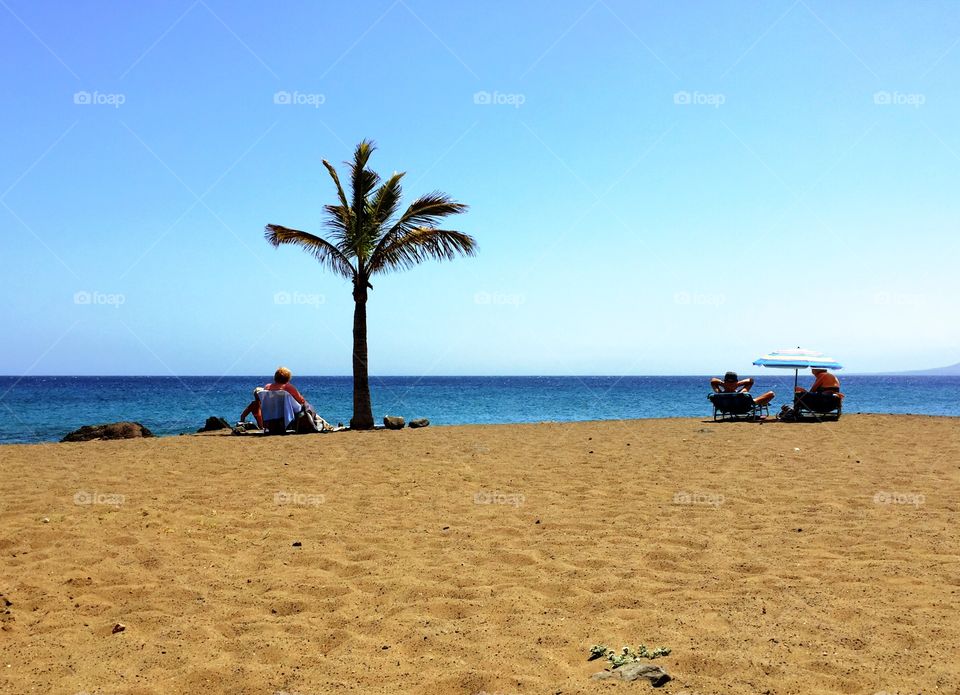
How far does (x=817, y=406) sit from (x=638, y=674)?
15567mm

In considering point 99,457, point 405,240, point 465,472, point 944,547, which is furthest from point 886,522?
point 405,240

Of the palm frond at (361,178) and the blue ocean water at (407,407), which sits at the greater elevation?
the palm frond at (361,178)

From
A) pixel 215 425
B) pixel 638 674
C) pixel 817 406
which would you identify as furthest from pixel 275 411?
pixel 817 406

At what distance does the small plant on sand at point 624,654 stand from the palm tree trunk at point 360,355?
12.8m

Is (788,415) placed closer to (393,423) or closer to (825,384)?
(825,384)

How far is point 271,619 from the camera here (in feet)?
13.4

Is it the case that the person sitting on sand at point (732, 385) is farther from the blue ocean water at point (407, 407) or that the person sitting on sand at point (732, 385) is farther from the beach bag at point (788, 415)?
the blue ocean water at point (407, 407)

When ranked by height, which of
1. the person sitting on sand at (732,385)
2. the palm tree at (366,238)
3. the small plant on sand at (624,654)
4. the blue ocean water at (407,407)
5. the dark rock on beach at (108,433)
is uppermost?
the palm tree at (366,238)

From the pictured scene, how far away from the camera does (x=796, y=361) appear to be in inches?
723

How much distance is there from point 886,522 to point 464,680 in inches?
184

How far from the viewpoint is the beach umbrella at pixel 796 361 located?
18.0 m

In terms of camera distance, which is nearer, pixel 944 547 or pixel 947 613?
pixel 947 613

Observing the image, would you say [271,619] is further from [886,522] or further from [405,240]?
[405,240]

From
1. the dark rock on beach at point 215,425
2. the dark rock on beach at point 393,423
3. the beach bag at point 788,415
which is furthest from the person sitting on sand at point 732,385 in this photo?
the dark rock on beach at point 215,425
